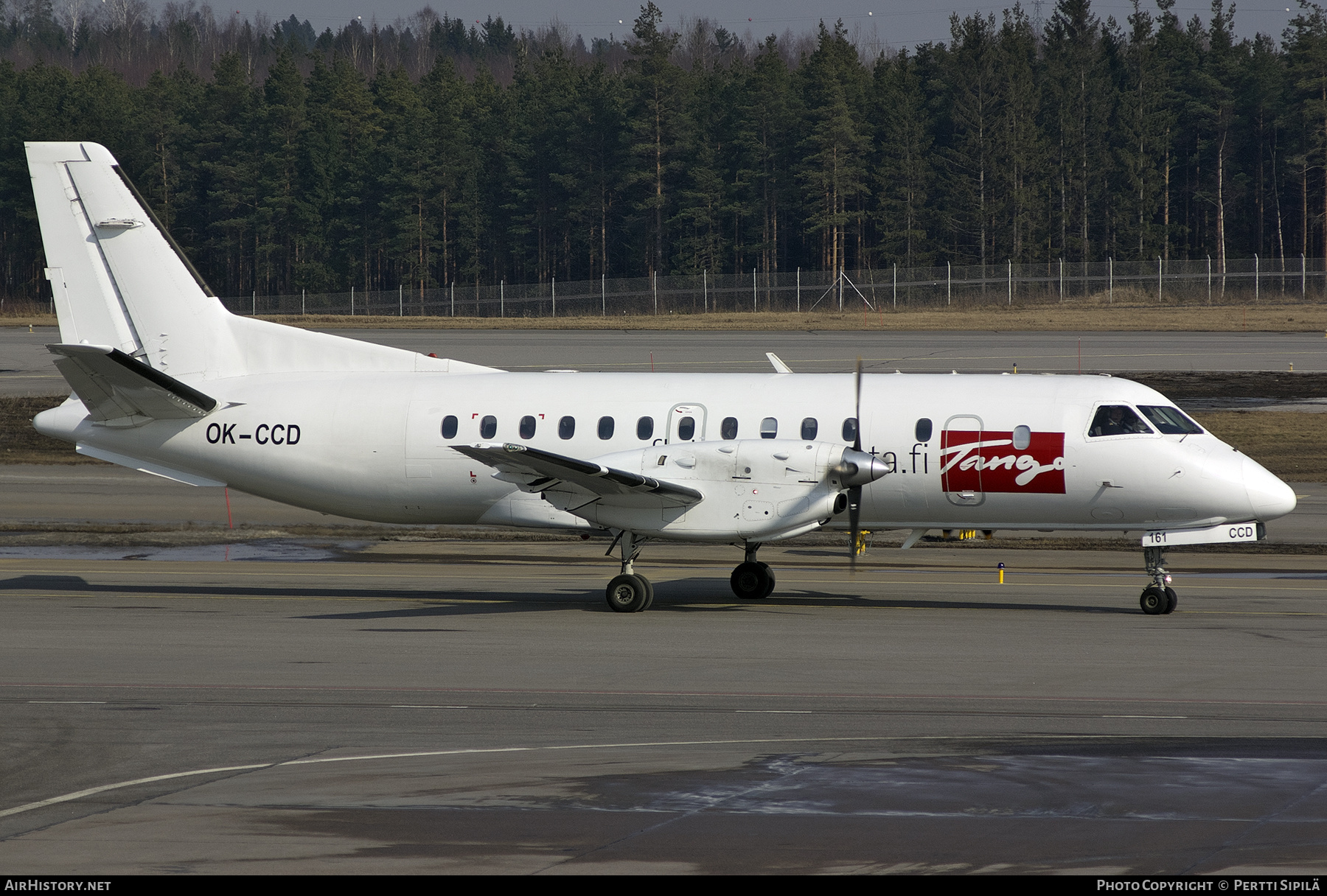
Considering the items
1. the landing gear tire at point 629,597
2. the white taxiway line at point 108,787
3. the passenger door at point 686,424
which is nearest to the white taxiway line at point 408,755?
the white taxiway line at point 108,787

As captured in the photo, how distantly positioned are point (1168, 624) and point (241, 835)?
12.5 metres

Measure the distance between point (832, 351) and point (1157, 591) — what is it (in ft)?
117

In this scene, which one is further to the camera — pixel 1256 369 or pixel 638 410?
pixel 1256 369

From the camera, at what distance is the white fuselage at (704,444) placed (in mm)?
18375

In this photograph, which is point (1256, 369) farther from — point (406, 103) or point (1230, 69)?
point (406, 103)

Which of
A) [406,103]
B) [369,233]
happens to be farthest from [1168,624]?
[406,103]

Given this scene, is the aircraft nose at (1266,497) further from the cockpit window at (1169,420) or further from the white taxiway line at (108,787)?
the white taxiway line at (108,787)

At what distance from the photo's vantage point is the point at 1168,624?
1742 cm

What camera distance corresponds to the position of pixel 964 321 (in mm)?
72562

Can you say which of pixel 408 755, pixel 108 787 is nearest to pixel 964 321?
pixel 408 755

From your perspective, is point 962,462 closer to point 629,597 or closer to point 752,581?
point 752,581

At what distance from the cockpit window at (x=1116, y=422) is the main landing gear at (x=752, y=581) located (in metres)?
4.90

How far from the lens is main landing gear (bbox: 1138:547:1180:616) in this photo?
18109mm

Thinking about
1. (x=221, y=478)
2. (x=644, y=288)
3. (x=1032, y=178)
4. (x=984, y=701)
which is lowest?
(x=984, y=701)
